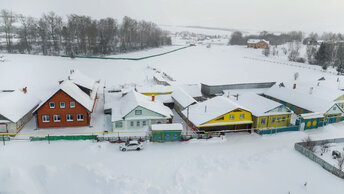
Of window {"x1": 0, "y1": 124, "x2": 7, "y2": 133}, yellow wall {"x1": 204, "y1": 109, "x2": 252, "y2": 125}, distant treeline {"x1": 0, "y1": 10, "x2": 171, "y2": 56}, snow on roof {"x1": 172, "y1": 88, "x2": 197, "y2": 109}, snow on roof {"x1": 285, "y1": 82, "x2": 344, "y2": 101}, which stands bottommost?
window {"x1": 0, "y1": 124, "x2": 7, "y2": 133}

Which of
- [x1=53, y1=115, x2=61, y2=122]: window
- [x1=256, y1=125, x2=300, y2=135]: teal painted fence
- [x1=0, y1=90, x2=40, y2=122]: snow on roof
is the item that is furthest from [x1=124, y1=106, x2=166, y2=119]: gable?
[x1=0, y1=90, x2=40, y2=122]: snow on roof

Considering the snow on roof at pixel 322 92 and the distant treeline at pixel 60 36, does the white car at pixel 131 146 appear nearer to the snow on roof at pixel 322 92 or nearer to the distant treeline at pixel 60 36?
the snow on roof at pixel 322 92

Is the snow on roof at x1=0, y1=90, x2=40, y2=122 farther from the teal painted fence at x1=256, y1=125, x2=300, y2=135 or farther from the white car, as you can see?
the teal painted fence at x1=256, y1=125, x2=300, y2=135

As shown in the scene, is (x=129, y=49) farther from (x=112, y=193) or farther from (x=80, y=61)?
(x=112, y=193)

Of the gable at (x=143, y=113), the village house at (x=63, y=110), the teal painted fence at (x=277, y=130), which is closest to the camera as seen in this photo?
the village house at (x=63, y=110)

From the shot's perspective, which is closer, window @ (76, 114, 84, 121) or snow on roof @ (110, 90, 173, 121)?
snow on roof @ (110, 90, 173, 121)

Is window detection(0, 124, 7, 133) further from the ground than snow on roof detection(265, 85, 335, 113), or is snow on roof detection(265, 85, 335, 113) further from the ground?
snow on roof detection(265, 85, 335, 113)

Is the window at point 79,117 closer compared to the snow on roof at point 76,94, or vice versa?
the snow on roof at point 76,94

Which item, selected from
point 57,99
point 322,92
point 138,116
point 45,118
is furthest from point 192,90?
point 45,118

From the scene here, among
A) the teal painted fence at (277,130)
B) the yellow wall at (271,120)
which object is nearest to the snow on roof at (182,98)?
the yellow wall at (271,120)
